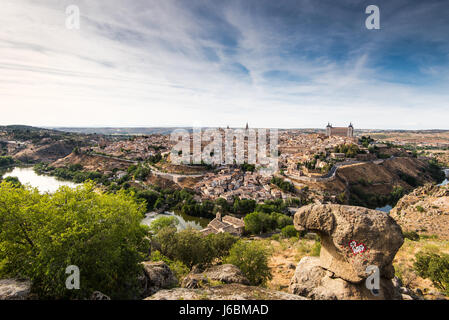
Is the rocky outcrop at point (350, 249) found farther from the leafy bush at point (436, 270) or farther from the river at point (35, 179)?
the river at point (35, 179)

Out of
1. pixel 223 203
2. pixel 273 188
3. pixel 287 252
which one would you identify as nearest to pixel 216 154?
pixel 273 188

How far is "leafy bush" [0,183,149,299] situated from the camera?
170 inches

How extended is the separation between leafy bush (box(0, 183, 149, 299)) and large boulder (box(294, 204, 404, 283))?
16.5ft

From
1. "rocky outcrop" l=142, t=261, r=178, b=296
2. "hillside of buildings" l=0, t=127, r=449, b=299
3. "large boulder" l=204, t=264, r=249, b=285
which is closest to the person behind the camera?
"hillside of buildings" l=0, t=127, r=449, b=299

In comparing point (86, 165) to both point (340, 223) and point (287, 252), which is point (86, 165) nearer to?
point (287, 252)

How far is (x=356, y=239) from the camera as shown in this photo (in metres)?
4.86

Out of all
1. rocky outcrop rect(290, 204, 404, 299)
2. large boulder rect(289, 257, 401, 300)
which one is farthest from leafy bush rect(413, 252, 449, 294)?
rocky outcrop rect(290, 204, 404, 299)

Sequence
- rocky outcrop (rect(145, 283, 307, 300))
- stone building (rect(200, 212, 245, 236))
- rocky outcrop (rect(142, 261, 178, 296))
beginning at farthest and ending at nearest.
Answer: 1. stone building (rect(200, 212, 245, 236))
2. rocky outcrop (rect(142, 261, 178, 296))
3. rocky outcrop (rect(145, 283, 307, 300))

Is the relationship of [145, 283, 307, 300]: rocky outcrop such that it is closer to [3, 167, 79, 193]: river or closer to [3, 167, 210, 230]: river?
[3, 167, 210, 230]: river

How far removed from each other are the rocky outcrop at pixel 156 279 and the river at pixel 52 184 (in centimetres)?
1894

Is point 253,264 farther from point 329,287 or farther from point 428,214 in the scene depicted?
point 428,214
